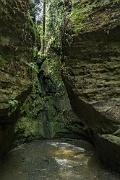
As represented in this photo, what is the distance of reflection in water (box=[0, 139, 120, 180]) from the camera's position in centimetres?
795

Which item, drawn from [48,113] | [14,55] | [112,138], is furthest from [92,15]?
[48,113]

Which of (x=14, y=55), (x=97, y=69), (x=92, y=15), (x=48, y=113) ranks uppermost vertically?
(x=92, y=15)

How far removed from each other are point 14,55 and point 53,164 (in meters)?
4.51

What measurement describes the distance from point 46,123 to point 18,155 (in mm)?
5562

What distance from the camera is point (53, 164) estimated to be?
9258mm

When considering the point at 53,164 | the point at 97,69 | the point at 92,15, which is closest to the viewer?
the point at 97,69

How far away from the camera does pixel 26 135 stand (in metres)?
13.5

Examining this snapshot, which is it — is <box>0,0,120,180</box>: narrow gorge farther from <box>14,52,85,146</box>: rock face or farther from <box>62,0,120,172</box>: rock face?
<box>14,52,85,146</box>: rock face

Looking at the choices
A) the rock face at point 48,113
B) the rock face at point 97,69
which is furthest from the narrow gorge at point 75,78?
the rock face at point 48,113

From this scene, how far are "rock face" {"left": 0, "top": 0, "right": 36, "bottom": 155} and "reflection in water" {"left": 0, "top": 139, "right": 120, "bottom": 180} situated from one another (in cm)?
134

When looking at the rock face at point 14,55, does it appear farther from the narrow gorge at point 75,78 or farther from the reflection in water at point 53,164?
the reflection in water at point 53,164

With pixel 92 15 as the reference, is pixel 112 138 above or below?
below

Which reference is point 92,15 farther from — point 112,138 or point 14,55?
point 112,138

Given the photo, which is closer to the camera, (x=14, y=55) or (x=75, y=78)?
(x=14, y=55)
